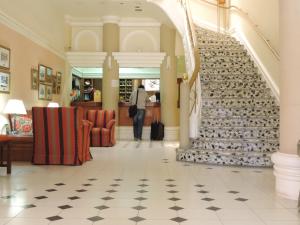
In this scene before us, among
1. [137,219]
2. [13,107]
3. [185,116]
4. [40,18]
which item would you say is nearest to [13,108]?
[13,107]

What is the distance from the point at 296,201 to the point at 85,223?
7.71 feet

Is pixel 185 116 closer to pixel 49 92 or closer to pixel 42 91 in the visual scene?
pixel 42 91

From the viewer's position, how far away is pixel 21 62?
826 centimetres

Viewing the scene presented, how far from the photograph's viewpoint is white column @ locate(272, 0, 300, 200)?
4102mm

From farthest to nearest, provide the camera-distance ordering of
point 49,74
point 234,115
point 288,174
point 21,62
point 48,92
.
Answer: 1. point 49,74
2. point 48,92
3. point 21,62
4. point 234,115
5. point 288,174

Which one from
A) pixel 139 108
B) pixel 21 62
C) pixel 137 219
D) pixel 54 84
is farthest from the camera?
pixel 139 108

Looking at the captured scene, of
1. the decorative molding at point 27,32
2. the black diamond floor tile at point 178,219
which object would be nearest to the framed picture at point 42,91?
the decorative molding at point 27,32

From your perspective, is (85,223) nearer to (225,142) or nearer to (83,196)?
(83,196)

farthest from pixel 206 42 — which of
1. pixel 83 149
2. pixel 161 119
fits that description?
pixel 83 149

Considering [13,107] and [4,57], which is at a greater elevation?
[4,57]

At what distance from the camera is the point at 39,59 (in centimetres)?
948

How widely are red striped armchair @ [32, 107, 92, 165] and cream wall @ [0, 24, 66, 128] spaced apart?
4.30ft

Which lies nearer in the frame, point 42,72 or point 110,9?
point 42,72

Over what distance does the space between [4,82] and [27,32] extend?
72.3 inches
